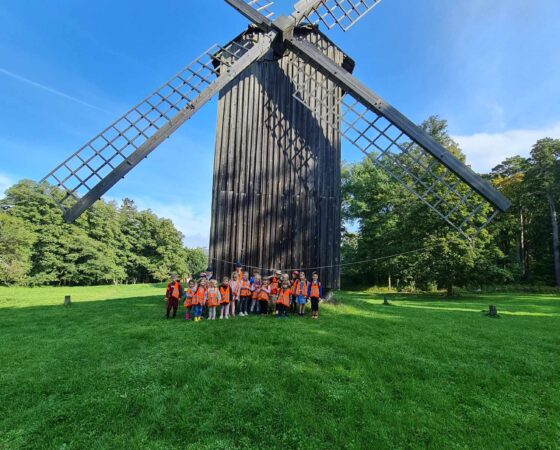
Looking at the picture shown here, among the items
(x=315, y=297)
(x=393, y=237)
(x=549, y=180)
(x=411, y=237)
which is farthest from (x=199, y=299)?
(x=549, y=180)

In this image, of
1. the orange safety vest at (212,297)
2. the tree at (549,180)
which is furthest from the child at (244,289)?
the tree at (549,180)

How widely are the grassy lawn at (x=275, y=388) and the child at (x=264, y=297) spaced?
6.55ft

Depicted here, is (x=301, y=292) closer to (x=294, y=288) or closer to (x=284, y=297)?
(x=294, y=288)

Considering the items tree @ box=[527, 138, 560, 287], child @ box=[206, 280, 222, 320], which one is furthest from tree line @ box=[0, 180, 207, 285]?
tree @ box=[527, 138, 560, 287]

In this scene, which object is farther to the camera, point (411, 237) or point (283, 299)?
point (411, 237)

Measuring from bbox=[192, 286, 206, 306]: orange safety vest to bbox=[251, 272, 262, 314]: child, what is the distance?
1701mm

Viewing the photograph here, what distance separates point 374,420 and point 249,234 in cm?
804

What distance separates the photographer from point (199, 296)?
9.86 m

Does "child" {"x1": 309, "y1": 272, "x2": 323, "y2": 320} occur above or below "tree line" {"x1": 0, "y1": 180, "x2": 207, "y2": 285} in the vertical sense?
below

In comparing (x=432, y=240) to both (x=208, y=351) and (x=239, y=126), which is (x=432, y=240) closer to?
(x=239, y=126)

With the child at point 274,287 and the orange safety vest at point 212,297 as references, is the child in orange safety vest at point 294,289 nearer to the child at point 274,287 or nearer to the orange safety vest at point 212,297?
the child at point 274,287

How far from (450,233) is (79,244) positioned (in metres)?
40.9

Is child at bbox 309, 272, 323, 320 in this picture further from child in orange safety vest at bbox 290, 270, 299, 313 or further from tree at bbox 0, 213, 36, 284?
tree at bbox 0, 213, 36, 284

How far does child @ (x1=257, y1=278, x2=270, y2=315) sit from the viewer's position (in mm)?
10461
